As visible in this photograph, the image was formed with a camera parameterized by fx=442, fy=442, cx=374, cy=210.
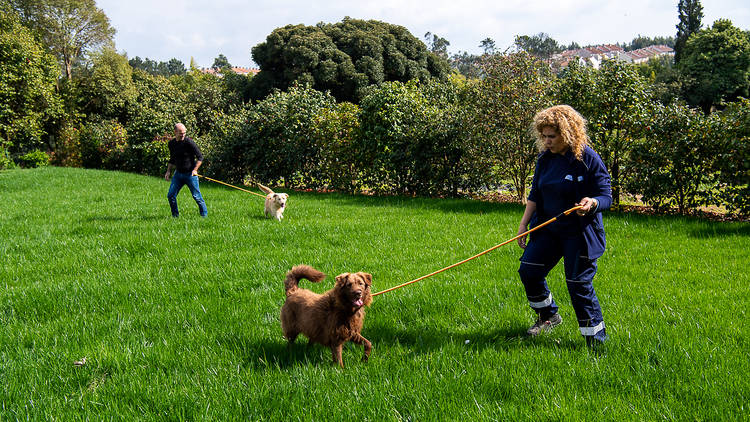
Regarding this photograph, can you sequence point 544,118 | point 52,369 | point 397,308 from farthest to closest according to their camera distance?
point 397,308 < point 544,118 < point 52,369

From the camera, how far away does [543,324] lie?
4199 mm

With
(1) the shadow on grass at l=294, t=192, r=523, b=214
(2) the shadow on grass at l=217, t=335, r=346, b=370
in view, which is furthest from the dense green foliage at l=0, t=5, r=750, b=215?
(2) the shadow on grass at l=217, t=335, r=346, b=370

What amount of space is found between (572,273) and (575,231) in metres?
0.36

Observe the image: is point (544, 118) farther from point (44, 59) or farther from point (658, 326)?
point (44, 59)

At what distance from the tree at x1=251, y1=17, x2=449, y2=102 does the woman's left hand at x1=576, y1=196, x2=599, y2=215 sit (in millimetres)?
31469

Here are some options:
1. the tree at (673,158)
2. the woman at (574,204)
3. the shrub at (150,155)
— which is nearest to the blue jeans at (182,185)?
the woman at (574,204)

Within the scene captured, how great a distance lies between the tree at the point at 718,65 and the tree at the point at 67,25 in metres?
54.7

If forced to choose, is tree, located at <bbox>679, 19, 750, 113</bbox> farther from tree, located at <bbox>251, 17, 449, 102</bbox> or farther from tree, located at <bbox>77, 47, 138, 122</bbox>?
tree, located at <bbox>77, 47, 138, 122</bbox>

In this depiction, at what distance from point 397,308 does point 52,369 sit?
3104mm

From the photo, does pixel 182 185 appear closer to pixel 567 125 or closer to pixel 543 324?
pixel 543 324

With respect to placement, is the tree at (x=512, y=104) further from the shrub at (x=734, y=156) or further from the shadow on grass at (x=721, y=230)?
the shadow on grass at (x=721, y=230)

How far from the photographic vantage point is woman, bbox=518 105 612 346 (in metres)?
3.73

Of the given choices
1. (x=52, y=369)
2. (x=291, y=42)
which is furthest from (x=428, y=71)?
(x=52, y=369)

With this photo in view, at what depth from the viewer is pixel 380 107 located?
1443cm
